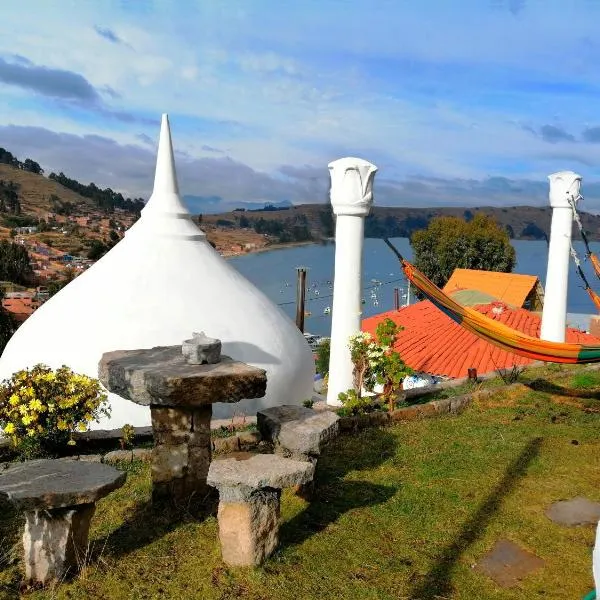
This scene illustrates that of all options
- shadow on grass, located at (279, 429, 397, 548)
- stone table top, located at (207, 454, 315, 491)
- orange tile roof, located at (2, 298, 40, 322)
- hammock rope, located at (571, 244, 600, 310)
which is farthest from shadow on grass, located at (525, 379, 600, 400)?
orange tile roof, located at (2, 298, 40, 322)

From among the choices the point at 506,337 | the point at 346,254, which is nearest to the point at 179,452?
the point at 346,254

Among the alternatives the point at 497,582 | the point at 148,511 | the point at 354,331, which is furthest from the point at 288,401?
the point at 497,582

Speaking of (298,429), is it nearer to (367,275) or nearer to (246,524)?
(246,524)

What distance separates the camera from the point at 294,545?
380 cm

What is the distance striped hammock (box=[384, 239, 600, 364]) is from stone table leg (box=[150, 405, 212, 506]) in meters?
4.04

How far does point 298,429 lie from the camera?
14.9 feet

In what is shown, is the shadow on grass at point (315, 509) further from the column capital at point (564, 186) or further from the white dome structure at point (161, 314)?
the column capital at point (564, 186)

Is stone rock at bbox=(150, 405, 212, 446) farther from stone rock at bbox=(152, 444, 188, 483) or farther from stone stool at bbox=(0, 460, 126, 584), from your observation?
stone stool at bbox=(0, 460, 126, 584)

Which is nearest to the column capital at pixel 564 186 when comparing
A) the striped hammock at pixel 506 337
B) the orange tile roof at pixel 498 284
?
the striped hammock at pixel 506 337

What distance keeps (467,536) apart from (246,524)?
1.58 meters

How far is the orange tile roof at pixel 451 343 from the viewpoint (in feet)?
42.9

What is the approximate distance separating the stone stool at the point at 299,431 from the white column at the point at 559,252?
6.50 meters

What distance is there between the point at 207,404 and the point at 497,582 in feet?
6.77

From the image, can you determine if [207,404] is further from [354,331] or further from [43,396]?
[354,331]
